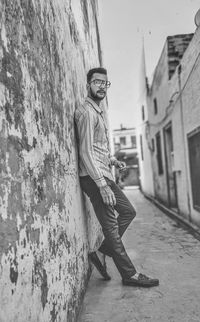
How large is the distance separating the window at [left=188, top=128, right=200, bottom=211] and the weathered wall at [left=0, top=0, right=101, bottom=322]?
362cm

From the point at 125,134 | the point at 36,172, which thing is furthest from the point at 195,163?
the point at 125,134

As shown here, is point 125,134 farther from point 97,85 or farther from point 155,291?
point 155,291

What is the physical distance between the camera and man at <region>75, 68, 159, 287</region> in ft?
9.10

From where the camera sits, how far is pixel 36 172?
163 centimetres

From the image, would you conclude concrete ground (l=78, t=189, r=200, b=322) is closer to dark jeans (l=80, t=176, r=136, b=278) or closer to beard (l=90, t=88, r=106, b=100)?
dark jeans (l=80, t=176, r=136, b=278)

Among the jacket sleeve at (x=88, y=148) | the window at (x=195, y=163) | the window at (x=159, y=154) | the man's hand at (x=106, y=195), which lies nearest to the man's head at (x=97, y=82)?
the jacket sleeve at (x=88, y=148)

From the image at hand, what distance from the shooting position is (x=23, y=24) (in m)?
1.60

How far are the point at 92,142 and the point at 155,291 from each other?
1.36 m

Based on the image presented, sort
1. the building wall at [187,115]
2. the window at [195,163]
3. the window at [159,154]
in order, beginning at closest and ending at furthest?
the building wall at [187,115] → the window at [195,163] → the window at [159,154]

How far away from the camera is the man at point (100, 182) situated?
2773mm

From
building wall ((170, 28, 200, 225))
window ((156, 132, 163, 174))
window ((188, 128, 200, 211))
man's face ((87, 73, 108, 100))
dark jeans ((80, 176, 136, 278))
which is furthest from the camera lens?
window ((156, 132, 163, 174))

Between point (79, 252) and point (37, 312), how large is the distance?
47.1 inches

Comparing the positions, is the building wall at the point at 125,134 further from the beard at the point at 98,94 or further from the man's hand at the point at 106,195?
the man's hand at the point at 106,195

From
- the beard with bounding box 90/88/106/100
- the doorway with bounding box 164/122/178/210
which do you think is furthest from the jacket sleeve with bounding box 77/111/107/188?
the doorway with bounding box 164/122/178/210
